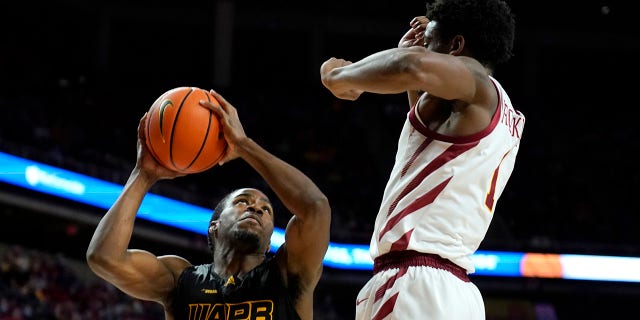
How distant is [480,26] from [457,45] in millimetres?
102

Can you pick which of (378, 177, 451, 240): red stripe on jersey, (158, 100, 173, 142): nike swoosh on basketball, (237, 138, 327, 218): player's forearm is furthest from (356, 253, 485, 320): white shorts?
(158, 100, 173, 142): nike swoosh on basketball

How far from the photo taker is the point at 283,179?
3531 millimetres

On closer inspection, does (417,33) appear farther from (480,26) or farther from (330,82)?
(330,82)

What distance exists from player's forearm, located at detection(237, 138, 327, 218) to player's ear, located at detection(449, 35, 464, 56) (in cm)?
86

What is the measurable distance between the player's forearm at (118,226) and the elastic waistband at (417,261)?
1316mm

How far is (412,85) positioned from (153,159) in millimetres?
1386

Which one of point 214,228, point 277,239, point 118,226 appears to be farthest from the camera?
point 277,239

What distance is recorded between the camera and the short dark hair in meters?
3.04

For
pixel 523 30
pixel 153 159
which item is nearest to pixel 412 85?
pixel 153 159

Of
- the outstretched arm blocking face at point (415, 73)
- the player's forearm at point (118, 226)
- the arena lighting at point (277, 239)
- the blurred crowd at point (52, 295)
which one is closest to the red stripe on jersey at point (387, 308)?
the outstretched arm blocking face at point (415, 73)

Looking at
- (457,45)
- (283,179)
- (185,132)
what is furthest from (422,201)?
(185,132)

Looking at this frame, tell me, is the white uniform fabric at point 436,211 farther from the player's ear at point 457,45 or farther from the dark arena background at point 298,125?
the dark arena background at point 298,125

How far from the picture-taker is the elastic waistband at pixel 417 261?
2910 millimetres

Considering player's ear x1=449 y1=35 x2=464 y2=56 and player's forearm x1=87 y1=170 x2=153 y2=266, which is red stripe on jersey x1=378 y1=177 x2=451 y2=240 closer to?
player's ear x1=449 y1=35 x2=464 y2=56
